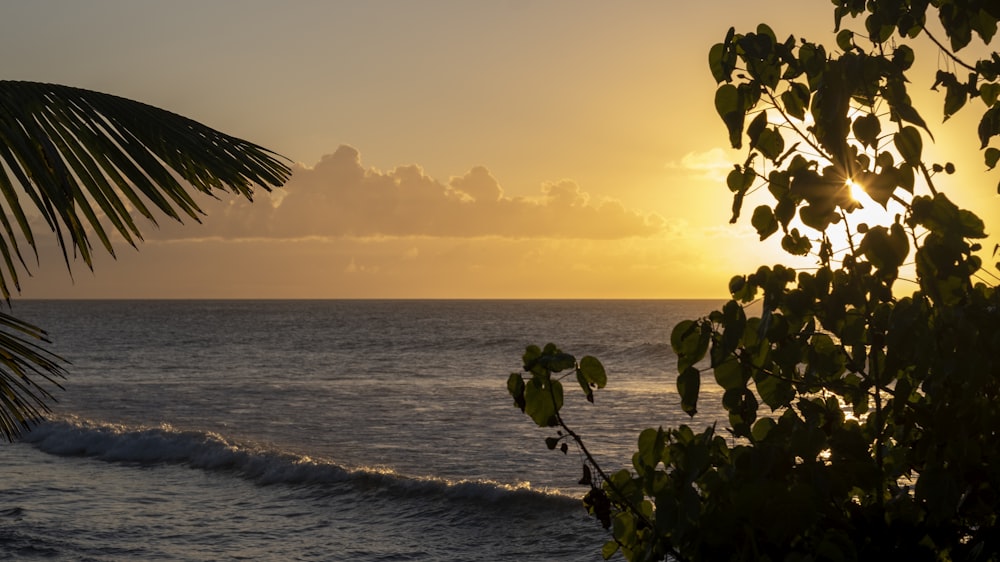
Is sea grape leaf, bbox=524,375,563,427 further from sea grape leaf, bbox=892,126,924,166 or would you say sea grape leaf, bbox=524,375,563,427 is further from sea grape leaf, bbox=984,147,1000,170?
sea grape leaf, bbox=984,147,1000,170

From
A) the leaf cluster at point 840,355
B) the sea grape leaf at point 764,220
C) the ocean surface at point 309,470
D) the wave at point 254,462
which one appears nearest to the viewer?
the leaf cluster at point 840,355

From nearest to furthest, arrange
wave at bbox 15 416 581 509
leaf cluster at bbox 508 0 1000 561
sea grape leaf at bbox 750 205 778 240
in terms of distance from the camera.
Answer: leaf cluster at bbox 508 0 1000 561, sea grape leaf at bbox 750 205 778 240, wave at bbox 15 416 581 509

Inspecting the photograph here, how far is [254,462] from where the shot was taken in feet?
58.2

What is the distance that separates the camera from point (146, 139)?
2670 millimetres

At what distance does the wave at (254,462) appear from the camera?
14.9m

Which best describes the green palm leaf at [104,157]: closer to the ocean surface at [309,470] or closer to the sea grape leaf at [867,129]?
the sea grape leaf at [867,129]

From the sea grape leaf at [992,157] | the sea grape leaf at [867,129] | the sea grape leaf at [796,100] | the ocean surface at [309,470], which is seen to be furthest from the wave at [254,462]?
the sea grape leaf at [867,129]

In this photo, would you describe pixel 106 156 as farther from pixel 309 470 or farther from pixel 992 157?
pixel 309 470

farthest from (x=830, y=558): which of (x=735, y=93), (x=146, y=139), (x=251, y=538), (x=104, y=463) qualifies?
(x=104, y=463)

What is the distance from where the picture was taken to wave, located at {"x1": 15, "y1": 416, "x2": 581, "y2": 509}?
14.9 meters

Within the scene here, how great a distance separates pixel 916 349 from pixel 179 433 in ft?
66.2

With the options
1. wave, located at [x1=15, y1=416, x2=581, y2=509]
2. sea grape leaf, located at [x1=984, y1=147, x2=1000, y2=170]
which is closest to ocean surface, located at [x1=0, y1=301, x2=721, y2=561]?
wave, located at [x1=15, y1=416, x2=581, y2=509]

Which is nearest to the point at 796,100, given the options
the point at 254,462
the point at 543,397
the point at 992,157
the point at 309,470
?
the point at 992,157

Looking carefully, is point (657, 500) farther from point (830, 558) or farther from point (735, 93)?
point (735, 93)
